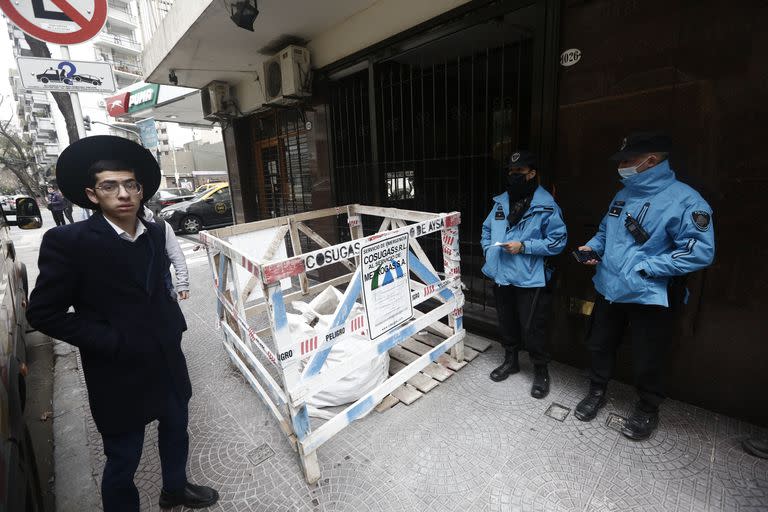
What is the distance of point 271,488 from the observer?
2.26m

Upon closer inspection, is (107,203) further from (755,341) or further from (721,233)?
(755,341)

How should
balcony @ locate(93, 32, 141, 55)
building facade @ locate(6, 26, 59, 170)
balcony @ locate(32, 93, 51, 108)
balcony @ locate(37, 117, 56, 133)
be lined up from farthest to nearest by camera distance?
balcony @ locate(37, 117, 56, 133), balcony @ locate(32, 93, 51, 108), building facade @ locate(6, 26, 59, 170), balcony @ locate(93, 32, 141, 55)

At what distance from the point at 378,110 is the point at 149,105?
646cm

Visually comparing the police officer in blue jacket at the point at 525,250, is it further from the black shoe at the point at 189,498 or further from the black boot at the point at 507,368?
the black shoe at the point at 189,498

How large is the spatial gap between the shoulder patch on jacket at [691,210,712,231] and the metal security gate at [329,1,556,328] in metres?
1.51

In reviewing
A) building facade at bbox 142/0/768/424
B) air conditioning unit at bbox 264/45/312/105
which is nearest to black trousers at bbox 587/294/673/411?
building facade at bbox 142/0/768/424

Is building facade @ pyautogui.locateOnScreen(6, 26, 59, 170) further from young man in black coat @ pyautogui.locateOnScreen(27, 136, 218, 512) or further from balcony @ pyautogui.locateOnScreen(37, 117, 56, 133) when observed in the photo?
young man in black coat @ pyautogui.locateOnScreen(27, 136, 218, 512)

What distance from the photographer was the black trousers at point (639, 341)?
2311 mm

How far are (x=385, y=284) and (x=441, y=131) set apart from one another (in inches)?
92.1

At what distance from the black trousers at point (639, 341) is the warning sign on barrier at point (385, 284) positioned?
138 cm

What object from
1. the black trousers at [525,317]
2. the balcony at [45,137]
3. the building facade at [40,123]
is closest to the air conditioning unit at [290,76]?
the black trousers at [525,317]

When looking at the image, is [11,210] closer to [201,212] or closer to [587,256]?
[201,212]

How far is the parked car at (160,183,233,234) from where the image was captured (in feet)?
39.7

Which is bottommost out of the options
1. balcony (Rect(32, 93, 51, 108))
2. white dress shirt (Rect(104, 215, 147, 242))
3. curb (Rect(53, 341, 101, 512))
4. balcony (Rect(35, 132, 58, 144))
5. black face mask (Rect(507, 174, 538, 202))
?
curb (Rect(53, 341, 101, 512))
